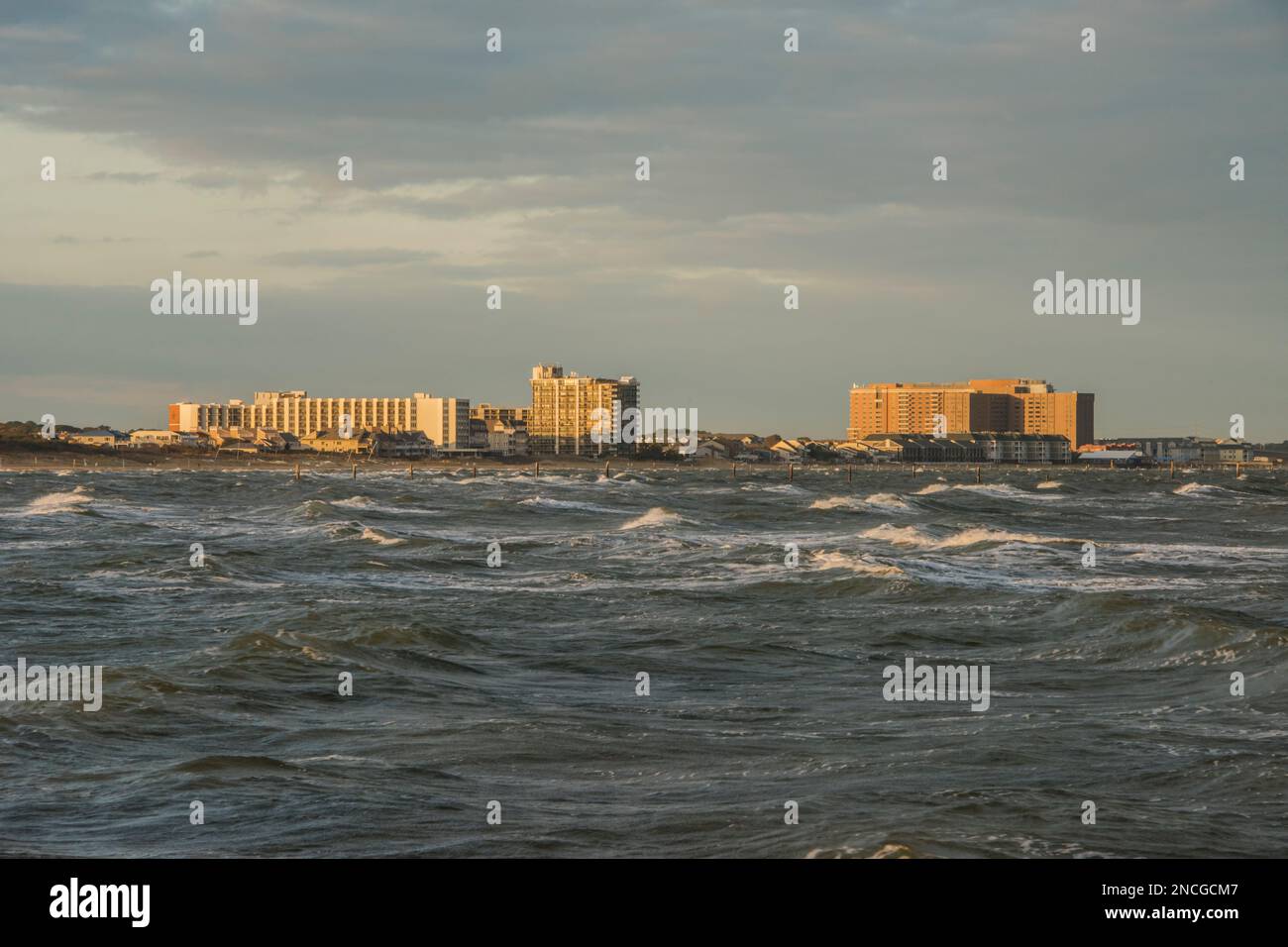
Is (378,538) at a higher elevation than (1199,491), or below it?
higher

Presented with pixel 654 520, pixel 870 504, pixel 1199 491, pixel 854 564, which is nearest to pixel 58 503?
pixel 654 520

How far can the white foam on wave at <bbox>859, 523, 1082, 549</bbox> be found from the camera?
4838 centimetres

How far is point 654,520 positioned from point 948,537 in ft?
46.7

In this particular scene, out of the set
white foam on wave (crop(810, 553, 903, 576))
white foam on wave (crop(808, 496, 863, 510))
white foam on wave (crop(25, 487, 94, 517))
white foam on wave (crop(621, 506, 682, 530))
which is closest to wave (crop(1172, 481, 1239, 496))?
white foam on wave (crop(808, 496, 863, 510))

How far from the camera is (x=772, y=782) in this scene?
12.9 metres

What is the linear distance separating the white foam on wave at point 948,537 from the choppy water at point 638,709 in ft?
25.9

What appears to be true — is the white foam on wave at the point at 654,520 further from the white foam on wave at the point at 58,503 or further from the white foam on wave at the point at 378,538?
the white foam on wave at the point at 58,503

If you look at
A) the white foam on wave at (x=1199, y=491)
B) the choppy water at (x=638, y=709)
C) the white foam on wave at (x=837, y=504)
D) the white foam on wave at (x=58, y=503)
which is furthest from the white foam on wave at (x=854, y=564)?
the white foam on wave at (x=1199, y=491)

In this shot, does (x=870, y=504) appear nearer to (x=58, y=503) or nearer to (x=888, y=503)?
(x=888, y=503)

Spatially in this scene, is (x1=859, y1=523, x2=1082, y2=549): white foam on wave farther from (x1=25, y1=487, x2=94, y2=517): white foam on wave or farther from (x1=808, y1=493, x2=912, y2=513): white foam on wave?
(x1=25, y1=487, x2=94, y2=517): white foam on wave

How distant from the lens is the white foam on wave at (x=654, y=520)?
190 ft

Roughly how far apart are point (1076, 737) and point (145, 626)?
1523 centimetres

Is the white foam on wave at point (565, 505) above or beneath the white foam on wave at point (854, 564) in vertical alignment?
beneath

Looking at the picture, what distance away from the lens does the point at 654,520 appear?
6131cm
